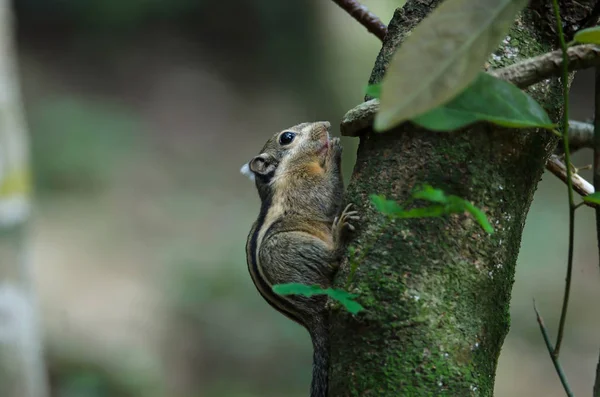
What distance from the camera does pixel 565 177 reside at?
1.88 metres

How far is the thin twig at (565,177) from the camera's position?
5.77ft

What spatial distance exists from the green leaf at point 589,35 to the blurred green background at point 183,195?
5449mm

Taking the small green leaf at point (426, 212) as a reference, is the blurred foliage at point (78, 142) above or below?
above

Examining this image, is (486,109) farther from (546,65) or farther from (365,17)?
(365,17)

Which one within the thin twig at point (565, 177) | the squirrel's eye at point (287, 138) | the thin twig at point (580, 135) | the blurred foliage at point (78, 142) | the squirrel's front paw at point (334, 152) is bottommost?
the thin twig at point (565, 177)

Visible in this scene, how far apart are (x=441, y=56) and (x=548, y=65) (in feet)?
1.15

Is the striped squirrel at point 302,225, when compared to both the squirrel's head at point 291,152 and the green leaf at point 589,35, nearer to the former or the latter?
the squirrel's head at point 291,152

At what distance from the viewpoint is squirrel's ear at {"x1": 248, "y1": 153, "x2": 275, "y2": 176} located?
275cm

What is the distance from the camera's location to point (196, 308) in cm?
702

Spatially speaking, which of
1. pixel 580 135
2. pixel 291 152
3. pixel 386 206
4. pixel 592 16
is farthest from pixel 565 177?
pixel 291 152

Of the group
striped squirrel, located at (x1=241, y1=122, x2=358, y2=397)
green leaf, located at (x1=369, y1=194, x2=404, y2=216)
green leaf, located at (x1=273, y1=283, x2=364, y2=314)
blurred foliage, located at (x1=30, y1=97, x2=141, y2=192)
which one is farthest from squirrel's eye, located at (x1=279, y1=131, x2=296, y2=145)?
blurred foliage, located at (x1=30, y1=97, x2=141, y2=192)

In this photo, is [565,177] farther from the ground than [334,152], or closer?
closer

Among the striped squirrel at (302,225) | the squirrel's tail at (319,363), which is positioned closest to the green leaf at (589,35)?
the striped squirrel at (302,225)

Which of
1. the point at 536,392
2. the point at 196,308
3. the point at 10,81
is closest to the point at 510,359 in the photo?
the point at 536,392
